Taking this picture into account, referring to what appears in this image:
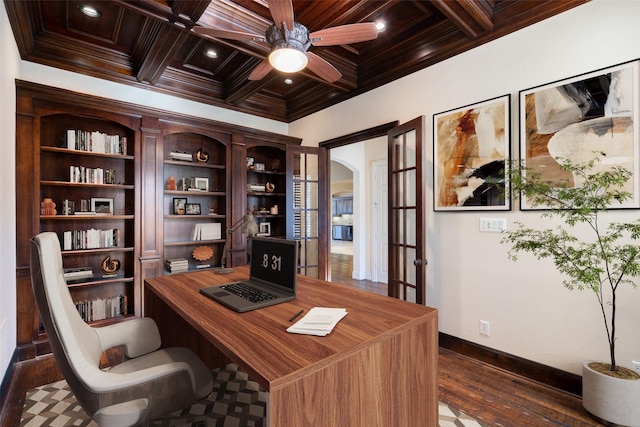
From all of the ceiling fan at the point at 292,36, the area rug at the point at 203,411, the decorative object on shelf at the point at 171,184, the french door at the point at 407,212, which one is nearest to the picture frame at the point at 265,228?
the decorative object on shelf at the point at 171,184

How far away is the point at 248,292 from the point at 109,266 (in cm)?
246

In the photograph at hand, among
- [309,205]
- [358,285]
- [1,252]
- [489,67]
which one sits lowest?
[358,285]

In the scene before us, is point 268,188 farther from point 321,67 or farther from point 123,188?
point 321,67

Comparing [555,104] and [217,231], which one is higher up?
[555,104]

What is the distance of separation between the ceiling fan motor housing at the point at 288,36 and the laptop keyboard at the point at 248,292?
1515 mm

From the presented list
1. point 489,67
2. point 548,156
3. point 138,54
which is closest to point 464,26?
point 489,67

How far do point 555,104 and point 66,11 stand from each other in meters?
4.01

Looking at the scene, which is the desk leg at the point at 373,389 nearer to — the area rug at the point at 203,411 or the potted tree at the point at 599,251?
the area rug at the point at 203,411

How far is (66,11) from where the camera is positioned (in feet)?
8.52

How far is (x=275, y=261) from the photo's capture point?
5.45 feet

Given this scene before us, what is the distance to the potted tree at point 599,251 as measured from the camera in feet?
5.72

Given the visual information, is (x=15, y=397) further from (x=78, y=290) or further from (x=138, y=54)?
(x=138, y=54)

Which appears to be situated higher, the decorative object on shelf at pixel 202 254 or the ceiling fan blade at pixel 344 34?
the ceiling fan blade at pixel 344 34

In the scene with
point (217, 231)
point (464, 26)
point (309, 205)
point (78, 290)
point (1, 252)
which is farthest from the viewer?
point (309, 205)
